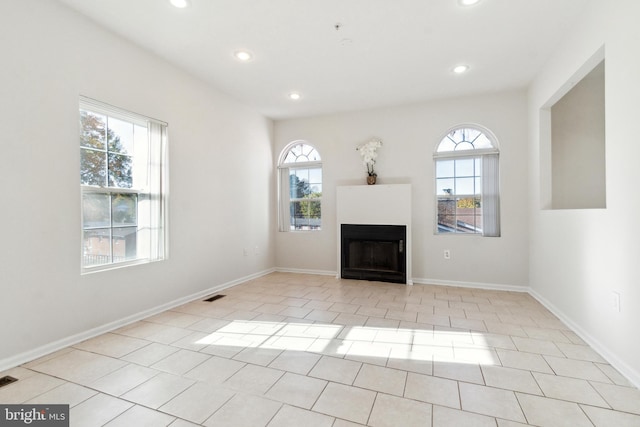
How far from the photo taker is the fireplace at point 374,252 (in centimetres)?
464

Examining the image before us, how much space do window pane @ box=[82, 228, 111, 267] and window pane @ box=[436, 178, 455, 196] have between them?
4.27m

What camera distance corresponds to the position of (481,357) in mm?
2275

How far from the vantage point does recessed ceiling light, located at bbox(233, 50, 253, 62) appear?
318cm

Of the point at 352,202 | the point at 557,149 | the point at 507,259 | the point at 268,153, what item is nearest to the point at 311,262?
the point at 352,202

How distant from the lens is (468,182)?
450cm

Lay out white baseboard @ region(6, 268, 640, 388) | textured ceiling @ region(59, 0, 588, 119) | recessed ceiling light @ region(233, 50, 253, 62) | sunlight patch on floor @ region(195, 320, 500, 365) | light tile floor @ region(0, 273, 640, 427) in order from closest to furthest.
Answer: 1. light tile floor @ region(0, 273, 640, 427)
2. white baseboard @ region(6, 268, 640, 388)
3. sunlight patch on floor @ region(195, 320, 500, 365)
4. textured ceiling @ region(59, 0, 588, 119)
5. recessed ceiling light @ region(233, 50, 253, 62)

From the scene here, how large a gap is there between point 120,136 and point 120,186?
1.63ft

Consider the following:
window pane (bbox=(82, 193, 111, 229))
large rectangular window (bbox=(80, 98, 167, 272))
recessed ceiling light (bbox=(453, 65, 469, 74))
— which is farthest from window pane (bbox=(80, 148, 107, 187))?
recessed ceiling light (bbox=(453, 65, 469, 74))

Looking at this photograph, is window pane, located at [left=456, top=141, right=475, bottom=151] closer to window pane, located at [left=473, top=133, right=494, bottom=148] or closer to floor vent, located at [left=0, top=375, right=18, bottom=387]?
window pane, located at [left=473, top=133, right=494, bottom=148]

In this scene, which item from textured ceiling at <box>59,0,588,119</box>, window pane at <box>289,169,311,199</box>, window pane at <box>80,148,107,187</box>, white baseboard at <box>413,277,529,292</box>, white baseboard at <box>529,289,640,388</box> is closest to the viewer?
white baseboard at <box>529,289,640,388</box>

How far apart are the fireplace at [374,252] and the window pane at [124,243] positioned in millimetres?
2932

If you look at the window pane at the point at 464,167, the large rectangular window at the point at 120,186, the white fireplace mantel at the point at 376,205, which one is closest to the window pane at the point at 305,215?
the white fireplace mantel at the point at 376,205

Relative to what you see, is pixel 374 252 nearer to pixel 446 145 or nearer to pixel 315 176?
pixel 315 176

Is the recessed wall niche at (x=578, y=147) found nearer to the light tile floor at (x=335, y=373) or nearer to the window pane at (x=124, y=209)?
the light tile floor at (x=335, y=373)
